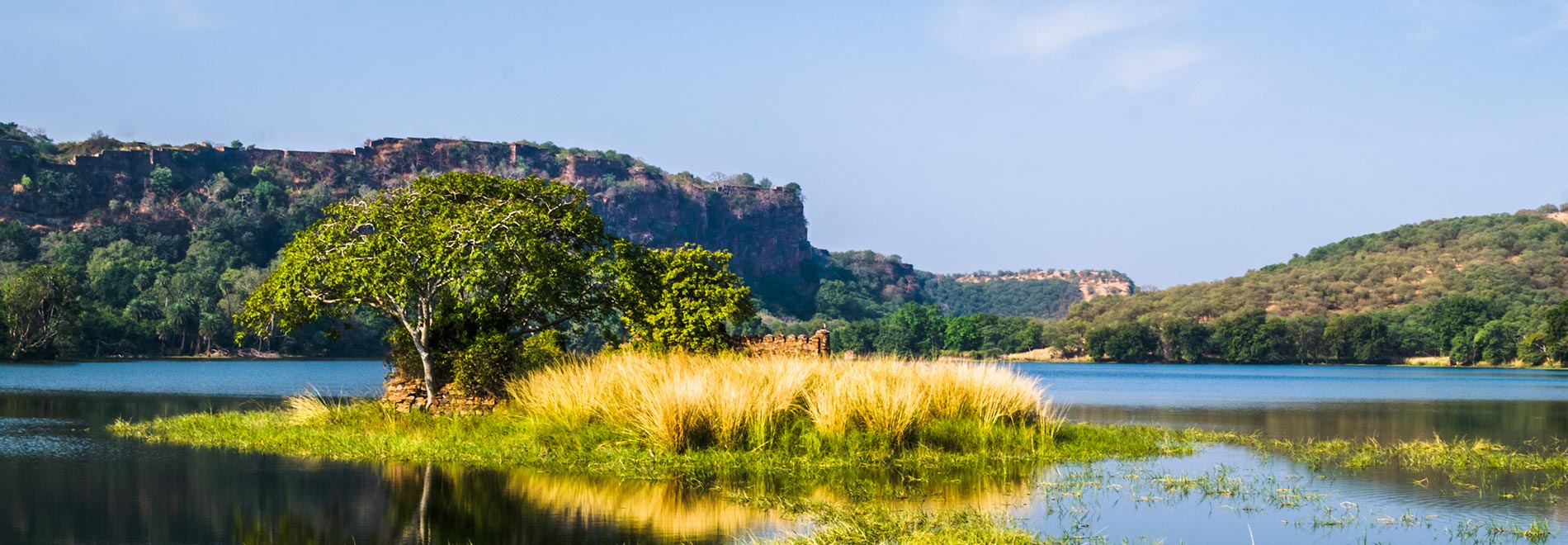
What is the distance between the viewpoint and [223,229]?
11538 cm

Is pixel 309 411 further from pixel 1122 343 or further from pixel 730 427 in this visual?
pixel 1122 343

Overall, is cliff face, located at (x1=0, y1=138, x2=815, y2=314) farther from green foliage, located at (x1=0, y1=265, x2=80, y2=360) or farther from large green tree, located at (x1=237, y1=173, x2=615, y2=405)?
large green tree, located at (x1=237, y1=173, x2=615, y2=405)

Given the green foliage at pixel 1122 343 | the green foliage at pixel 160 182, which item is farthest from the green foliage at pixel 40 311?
the green foliage at pixel 1122 343

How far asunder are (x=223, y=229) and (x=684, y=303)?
4078 inches

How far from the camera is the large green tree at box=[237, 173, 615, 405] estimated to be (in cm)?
1855

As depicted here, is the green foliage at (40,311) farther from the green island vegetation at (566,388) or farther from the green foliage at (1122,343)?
the green foliage at (1122,343)

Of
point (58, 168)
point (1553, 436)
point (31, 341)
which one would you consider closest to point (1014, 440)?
point (1553, 436)

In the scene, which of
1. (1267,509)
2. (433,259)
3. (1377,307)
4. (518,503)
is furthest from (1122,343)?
(518,503)

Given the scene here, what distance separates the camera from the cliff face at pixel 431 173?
383 ft

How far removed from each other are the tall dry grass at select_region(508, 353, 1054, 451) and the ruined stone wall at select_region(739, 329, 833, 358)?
17.5 ft

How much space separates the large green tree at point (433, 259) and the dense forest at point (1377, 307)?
2992 inches

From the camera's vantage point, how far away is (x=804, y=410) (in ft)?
55.8

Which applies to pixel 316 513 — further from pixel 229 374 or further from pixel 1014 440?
pixel 229 374

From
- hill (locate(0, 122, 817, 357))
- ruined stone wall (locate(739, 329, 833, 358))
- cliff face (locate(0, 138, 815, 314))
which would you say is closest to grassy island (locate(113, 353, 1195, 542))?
ruined stone wall (locate(739, 329, 833, 358))
